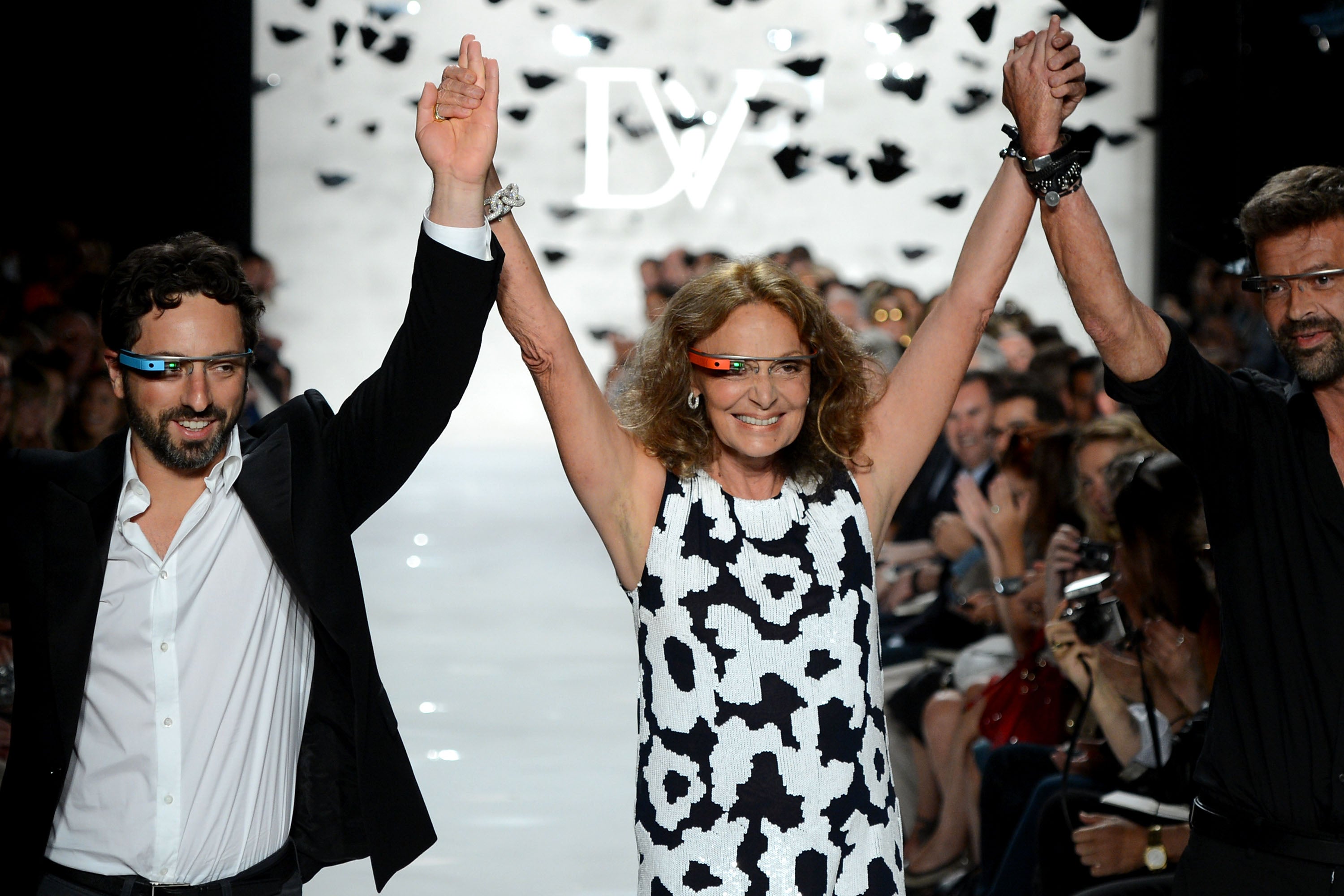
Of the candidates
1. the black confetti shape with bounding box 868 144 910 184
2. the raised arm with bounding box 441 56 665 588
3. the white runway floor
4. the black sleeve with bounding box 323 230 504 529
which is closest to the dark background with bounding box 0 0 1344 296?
the black confetti shape with bounding box 868 144 910 184

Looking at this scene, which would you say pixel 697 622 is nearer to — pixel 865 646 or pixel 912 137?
pixel 865 646

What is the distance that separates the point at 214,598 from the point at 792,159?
1000 cm

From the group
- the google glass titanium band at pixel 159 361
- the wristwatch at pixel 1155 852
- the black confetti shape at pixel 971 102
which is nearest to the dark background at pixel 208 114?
the black confetti shape at pixel 971 102

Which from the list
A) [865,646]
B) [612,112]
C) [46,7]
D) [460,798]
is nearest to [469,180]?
[865,646]

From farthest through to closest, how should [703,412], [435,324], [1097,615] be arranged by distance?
[1097,615], [703,412], [435,324]

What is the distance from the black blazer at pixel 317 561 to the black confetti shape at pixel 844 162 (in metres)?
10.0

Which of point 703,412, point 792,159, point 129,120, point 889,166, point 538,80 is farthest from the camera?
point 792,159

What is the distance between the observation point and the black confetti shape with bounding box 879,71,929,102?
1152 centimetres

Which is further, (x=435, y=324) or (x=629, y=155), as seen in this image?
(x=629, y=155)

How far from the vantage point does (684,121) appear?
11914mm

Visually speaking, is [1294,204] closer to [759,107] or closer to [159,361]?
[159,361]

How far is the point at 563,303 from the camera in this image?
41.6ft

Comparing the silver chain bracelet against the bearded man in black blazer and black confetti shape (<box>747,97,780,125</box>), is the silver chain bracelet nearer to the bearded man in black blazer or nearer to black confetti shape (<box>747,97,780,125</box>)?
the bearded man in black blazer

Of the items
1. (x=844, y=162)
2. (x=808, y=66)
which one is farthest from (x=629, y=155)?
(x=808, y=66)
